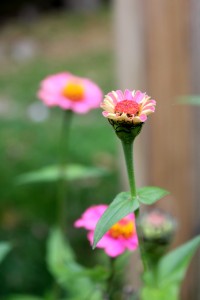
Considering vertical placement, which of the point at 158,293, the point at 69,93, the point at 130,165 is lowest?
the point at 158,293

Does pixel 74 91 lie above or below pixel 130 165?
above

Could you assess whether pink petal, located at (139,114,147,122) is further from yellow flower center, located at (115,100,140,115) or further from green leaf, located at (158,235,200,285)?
green leaf, located at (158,235,200,285)

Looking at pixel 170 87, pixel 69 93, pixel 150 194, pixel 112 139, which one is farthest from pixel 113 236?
pixel 112 139

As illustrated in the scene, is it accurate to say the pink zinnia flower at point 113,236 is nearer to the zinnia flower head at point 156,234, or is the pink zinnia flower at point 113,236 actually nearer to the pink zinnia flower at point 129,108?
the zinnia flower head at point 156,234

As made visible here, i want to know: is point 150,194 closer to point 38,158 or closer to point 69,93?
point 69,93

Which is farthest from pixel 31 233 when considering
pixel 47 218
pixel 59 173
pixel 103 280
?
pixel 103 280

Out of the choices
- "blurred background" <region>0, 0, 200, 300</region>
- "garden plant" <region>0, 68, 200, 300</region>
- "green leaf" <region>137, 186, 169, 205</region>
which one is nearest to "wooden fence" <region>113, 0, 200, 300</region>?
"blurred background" <region>0, 0, 200, 300</region>
